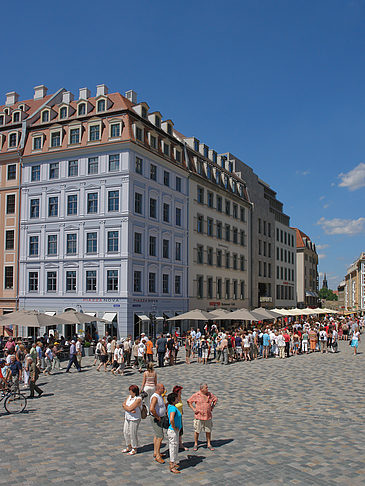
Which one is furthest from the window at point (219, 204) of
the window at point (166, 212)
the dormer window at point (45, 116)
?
the dormer window at point (45, 116)

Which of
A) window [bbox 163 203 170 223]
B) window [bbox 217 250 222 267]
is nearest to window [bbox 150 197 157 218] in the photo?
window [bbox 163 203 170 223]

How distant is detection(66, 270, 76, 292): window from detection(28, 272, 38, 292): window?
11.3 ft

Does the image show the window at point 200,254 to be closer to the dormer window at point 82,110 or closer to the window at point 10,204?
the dormer window at point 82,110

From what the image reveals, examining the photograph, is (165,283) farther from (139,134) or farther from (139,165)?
(139,134)

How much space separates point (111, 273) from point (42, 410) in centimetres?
2450

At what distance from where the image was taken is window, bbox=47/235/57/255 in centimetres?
4290

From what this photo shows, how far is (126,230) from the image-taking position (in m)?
39.6

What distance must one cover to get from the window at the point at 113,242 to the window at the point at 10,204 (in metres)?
10.9

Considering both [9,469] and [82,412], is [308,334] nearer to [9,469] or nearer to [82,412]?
[82,412]

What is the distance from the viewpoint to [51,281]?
140 feet

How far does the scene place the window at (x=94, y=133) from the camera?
4134 cm

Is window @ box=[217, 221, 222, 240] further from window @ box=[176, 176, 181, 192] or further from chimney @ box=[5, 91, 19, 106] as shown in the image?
chimney @ box=[5, 91, 19, 106]

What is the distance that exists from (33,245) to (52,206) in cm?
391

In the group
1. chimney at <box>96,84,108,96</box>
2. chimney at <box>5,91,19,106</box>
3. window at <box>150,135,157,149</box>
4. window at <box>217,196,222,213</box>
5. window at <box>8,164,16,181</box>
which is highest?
chimney at <box>5,91,19,106</box>
